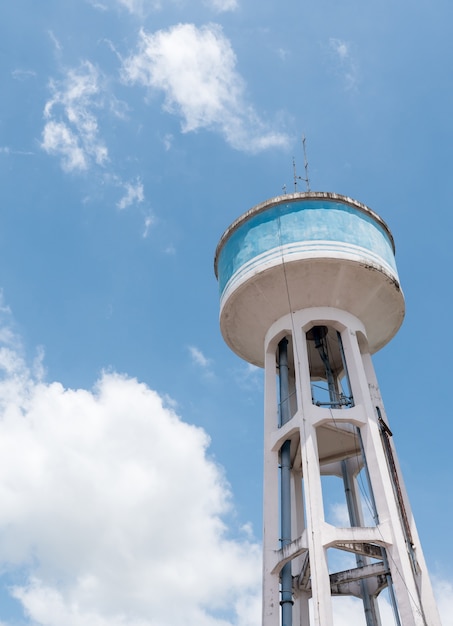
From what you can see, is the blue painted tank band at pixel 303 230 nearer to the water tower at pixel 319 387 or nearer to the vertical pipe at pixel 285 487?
the water tower at pixel 319 387

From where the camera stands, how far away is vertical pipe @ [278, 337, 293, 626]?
13484mm

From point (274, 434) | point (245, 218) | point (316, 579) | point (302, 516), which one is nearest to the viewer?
point (316, 579)

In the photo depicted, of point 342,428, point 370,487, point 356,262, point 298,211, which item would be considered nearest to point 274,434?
point 342,428

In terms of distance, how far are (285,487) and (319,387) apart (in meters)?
2.92

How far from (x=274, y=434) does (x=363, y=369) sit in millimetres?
2928

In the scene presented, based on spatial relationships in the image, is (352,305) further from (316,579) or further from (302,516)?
(316,579)

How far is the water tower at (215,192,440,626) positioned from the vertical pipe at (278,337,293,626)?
29mm

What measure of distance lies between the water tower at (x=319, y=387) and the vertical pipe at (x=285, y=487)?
0.09 ft

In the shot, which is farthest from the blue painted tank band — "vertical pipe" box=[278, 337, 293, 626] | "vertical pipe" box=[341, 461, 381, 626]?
"vertical pipe" box=[341, 461, 381, 626]

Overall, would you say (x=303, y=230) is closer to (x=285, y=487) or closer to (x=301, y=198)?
(x=301, y=198)

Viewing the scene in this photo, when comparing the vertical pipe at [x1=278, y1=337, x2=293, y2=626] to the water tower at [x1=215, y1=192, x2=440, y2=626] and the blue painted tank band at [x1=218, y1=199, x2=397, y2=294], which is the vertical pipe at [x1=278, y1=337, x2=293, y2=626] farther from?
the blue painted tank band at [x1=218, y1=199, x2=397, y2=294]

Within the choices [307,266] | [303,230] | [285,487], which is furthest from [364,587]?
[303,230]

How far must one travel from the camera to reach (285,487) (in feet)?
49.8

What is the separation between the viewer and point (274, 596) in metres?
13.6
